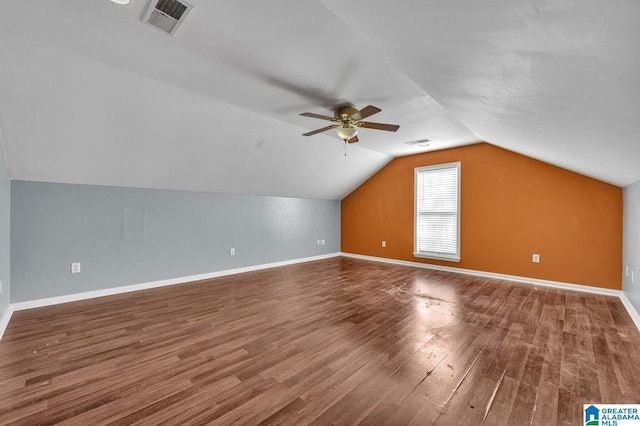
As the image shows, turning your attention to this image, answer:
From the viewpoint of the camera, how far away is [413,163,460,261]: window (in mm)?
5414

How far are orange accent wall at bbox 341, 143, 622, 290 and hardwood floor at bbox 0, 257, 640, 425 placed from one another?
68 centimetres

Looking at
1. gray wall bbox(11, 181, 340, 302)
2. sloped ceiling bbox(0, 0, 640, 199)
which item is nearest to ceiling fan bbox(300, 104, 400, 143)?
sloped ceiling bbox(0, 0, 640, 199)

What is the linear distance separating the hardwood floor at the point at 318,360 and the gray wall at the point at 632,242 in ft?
0.88

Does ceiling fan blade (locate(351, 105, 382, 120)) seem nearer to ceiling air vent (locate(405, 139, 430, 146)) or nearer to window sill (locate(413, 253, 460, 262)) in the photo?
ceiling air vent (locate(405, 139, 430, 146))

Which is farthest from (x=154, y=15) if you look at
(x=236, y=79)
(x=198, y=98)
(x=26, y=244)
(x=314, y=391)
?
(x=26, y=244)

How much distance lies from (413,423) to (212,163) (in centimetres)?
407

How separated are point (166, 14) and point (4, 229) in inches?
118

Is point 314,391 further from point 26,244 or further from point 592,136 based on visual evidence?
point 26,244

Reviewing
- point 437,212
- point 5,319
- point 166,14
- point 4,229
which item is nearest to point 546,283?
point 437,212

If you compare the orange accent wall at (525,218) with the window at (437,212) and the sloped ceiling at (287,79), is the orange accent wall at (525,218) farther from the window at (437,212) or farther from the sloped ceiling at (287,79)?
the sloped ceiling at (287,79)

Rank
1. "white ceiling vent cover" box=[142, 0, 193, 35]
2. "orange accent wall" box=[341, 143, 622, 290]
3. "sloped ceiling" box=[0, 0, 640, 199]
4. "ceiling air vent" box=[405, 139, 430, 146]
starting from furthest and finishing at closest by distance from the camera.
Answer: "ceiling air vent" box=[405, 139, 430, 146]
"orange accent wall" box=[341, 143, 622, 290]
"white ceiling vent cover" box=[142, 0, 193, 35]
"sloped ceiling" box=[0, 0, 640, 199]

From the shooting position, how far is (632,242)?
130 inches

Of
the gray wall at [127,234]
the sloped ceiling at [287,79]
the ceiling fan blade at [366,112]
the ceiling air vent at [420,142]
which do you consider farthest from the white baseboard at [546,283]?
the ceiling fan blade at [366,112]

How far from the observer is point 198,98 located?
3.14m
